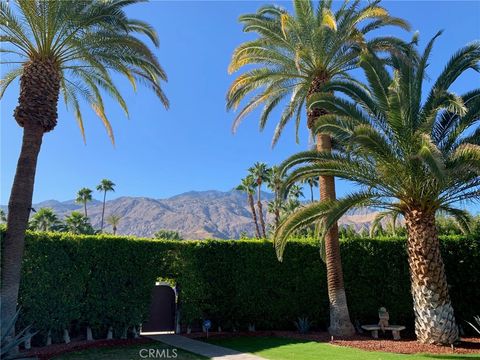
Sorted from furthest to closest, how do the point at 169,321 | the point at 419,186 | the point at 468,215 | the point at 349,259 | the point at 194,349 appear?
the point at 169,321
the point at 349,259
the point at 468,215
the point at 194,349
the point at 419,186

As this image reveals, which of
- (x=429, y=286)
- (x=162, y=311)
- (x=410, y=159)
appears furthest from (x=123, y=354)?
(x=410, y=159)

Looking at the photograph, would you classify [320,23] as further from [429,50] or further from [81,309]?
[81,309]

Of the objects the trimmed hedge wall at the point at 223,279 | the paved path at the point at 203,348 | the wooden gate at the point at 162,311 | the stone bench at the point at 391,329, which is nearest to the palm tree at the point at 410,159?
the stone bench at the point at 391,329

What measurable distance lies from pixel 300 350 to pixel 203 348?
10.5 feet

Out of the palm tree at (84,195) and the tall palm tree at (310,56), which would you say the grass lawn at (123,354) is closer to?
the tall palm tree at (310,56)

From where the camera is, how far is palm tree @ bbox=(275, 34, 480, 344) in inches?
448

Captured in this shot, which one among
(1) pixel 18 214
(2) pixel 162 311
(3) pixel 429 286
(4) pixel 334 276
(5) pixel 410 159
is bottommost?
(2) pixel 162 311

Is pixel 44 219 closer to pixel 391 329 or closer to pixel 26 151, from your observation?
pixel 26 151

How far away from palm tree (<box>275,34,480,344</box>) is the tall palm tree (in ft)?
6.84

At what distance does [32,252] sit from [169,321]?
7.13 metres

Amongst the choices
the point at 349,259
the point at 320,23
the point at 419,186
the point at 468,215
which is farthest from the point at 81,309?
the point at 468,215

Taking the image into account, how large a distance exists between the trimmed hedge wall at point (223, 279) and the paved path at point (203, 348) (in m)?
1.25

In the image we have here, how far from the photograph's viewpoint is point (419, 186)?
38.4 feet

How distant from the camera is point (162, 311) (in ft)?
58.0
